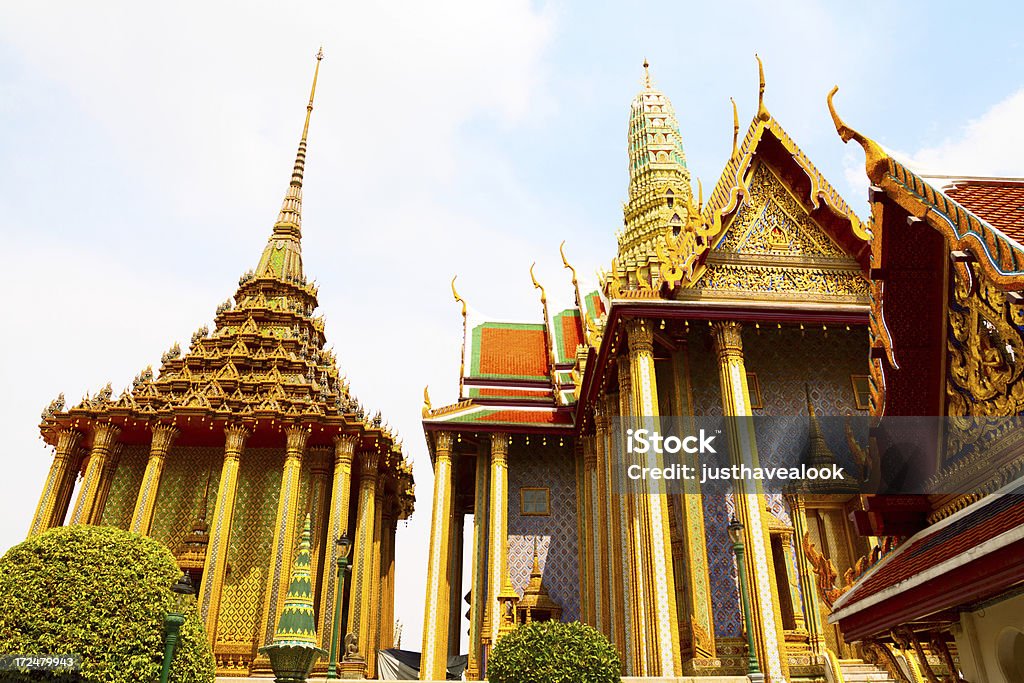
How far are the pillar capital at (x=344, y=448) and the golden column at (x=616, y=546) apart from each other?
25.3ft

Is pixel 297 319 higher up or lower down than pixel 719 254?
higher up

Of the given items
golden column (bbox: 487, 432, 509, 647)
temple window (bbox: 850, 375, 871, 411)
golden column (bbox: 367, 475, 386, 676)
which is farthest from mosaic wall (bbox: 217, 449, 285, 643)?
temple window (bbox: 850, 375, 871, 411)

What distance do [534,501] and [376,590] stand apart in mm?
5890

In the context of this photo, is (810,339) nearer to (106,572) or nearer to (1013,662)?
(1013,662)

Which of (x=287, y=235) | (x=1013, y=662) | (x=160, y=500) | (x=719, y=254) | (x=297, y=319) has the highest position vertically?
(x=287, y=235)

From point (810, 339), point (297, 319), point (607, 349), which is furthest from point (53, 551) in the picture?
point (297, 319)

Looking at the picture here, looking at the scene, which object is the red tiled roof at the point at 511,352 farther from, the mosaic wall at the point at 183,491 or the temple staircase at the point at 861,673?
the temple staircase at the point at 861,673

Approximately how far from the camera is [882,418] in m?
3.97

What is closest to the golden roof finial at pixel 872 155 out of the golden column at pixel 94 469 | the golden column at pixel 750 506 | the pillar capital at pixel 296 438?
the golden column at pixel 750 506

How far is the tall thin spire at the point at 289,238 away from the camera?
25438mm

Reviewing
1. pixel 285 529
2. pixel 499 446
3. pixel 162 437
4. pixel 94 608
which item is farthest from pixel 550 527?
pixel 162 437

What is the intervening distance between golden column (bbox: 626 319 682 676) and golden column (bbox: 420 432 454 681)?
234 inches

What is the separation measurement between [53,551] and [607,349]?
9156 millimetres

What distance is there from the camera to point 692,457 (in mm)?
12461
